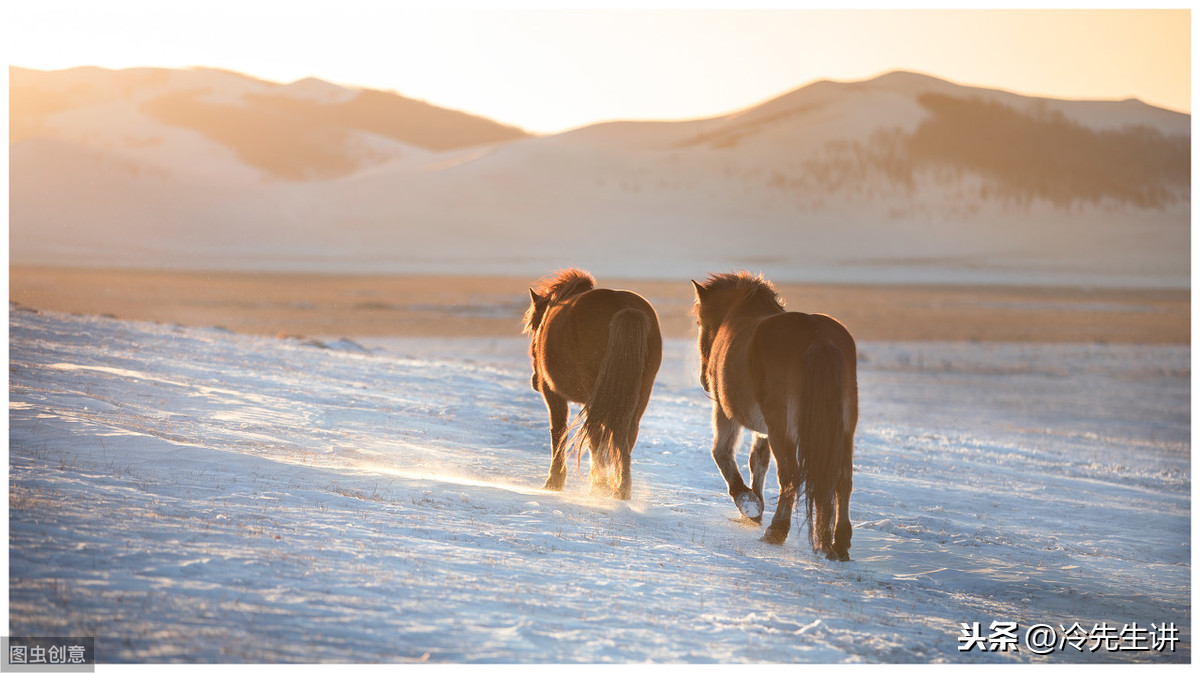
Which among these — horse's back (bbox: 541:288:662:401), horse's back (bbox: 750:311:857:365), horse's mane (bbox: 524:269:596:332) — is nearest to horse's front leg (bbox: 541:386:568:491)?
horse's back (bbox: 541:288:662:401)

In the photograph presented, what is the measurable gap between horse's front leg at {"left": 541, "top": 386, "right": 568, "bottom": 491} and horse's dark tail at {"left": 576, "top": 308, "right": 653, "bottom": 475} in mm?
549

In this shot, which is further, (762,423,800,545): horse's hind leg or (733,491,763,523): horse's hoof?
(733,491,763,523): horse's hoof

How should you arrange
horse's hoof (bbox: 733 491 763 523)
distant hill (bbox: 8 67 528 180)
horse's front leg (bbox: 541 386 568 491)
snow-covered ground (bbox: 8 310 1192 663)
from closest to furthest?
snow-covered ground (bbox: 8 310 1192 663) < horse's hoof (bbox: 733 491 763 523) < horse's front leg (bbox: 541 386 568 491) < distant hill (bbox: 8 67 528 180)

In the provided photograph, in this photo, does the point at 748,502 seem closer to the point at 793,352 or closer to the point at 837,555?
the point at 837,555

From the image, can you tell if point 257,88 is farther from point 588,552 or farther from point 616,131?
point 588,552

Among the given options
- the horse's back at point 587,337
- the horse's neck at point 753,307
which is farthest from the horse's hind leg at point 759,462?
the horse's back at point 587,337

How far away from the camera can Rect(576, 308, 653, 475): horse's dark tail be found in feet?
20.9

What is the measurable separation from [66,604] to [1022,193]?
8185 centimetres

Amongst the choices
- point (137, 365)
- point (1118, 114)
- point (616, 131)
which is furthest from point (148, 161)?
point (1118, 114)

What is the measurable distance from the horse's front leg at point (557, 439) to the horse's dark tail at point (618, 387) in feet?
1.80

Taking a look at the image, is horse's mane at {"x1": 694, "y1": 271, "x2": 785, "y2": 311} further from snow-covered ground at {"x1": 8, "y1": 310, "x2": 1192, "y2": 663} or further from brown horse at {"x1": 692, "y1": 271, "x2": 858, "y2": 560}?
snow-covered ground at {"x1": 8, "y1": 310, "x2": 1192, "y2": 663}

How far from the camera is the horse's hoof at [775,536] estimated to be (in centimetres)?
561

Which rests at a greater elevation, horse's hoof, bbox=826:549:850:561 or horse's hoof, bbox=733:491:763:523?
horse's hoof, bbox=733:491:763:523

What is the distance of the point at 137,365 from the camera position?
10.3m
